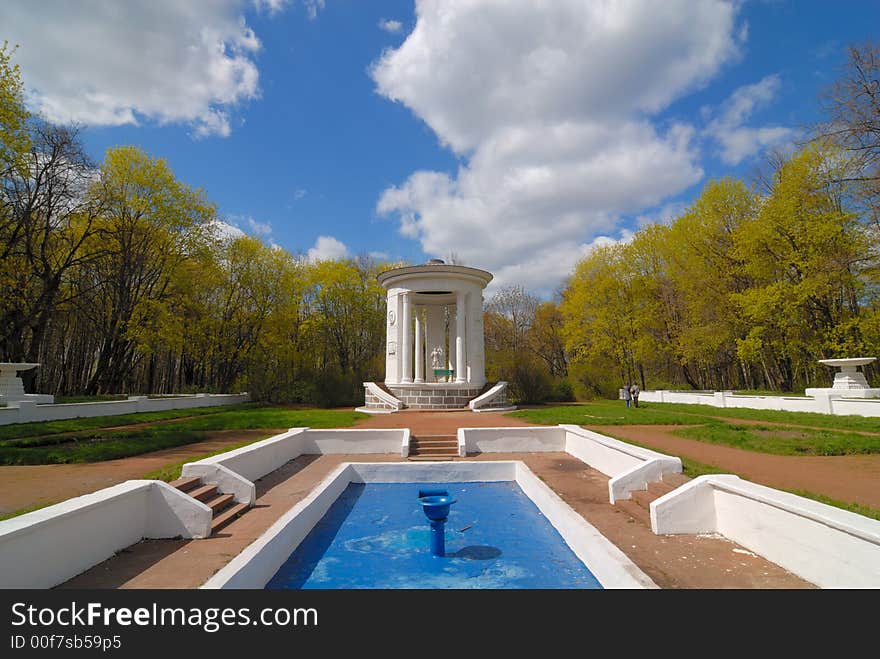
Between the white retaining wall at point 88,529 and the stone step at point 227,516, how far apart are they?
0.90 feet

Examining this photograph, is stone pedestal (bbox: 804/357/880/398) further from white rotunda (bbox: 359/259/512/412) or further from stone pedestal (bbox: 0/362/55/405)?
stone pedestal (bbox: 0/362/55/405)

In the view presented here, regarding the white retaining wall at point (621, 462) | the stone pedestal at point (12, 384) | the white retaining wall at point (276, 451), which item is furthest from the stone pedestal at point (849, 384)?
the stone pedestal at point (12, 384)

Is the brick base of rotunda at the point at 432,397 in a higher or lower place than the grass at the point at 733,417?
higher

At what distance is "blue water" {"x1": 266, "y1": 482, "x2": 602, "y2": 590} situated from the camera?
5066mm

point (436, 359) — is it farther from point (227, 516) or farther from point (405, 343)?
point (227, 516)

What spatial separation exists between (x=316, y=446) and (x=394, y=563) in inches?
Result: 287

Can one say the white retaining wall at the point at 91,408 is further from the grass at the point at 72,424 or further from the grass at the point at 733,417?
the grass at the point at 733,417

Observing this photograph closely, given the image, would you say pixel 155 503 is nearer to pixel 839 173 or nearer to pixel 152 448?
pixel 152 448

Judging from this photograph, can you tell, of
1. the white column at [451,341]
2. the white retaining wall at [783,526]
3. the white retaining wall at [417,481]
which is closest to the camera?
the white retaining wall at [783,526]

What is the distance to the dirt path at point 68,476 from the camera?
6504 millimetres

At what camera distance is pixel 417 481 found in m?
10.1

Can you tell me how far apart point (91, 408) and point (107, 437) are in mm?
7094

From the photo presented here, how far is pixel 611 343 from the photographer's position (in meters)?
32.4

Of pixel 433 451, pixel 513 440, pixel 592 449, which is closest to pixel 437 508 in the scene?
pixel 592 449
